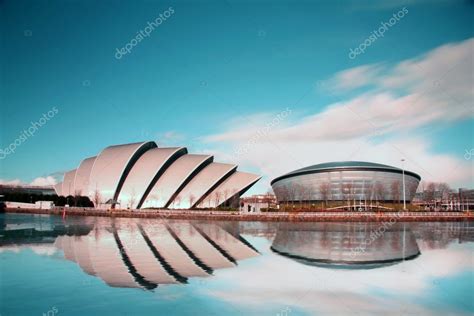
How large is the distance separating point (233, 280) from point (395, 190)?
63752mm

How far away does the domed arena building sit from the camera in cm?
6656

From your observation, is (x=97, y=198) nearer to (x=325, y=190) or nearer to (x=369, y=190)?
(x=325, y=190)

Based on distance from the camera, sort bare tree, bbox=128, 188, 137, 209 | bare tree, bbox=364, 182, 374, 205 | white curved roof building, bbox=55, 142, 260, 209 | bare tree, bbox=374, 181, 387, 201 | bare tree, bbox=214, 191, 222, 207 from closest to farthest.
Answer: white curved roof building, bbox=55, 142, 260, 209, bare tree, bbox=128, 188, 137, 209, bare tree, bbox=214, 191, 222, 207, bare tree, bbox=374, 181, 387, 201, bare tree, bbox=364, 182, 374, 205

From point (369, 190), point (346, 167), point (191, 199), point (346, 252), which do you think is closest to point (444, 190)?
point (369, 190)

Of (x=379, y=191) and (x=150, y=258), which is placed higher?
(x=379, y=191)

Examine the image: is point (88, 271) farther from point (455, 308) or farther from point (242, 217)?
point (242, 217)

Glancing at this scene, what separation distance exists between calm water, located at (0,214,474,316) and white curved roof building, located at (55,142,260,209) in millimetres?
43406

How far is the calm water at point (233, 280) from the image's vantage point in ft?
23.6

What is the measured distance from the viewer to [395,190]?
66938mm

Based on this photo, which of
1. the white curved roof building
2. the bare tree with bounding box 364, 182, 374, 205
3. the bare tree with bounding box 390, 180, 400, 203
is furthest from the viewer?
the bare tree with bounding box 390, 180, 400, 203

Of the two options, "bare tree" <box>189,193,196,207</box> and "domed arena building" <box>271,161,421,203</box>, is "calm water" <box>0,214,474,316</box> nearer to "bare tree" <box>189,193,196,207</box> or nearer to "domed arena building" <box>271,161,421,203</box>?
"bare tree" <box>189,193,196,207</box>

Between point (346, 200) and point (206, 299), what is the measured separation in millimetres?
63015

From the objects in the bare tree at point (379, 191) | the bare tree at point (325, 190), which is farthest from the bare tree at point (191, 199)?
the bare tree at point (379, 191)

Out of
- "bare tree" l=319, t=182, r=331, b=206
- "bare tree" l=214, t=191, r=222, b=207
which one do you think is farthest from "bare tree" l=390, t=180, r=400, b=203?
"bare tree" l=214, t=191, r=222, b=207
